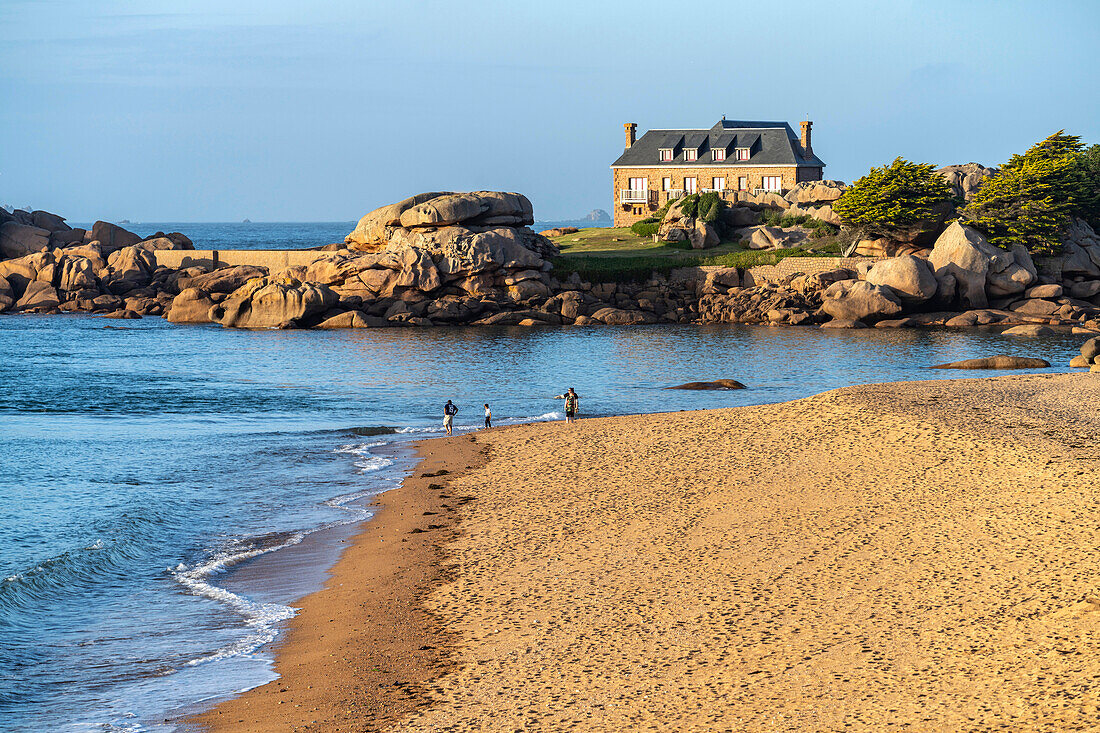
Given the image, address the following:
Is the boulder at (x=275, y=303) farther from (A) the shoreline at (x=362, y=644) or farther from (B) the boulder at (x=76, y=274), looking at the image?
(A) the shoreline at (x=362, y=644)

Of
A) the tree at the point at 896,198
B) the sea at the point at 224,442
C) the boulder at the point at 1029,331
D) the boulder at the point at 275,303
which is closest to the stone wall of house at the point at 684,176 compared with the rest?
the tree at the point at 896,198

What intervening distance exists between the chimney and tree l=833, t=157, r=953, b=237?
2231 centimetres

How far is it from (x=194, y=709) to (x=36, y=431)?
82.0 feet

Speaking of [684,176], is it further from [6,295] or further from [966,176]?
[6,295]

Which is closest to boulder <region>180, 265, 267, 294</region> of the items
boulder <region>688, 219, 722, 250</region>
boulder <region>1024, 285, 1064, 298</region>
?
boulder <region>688, 219, 722, 250</region>

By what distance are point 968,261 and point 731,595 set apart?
54.1m

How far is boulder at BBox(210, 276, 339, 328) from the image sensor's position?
63.8m

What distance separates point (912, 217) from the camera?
66250mm

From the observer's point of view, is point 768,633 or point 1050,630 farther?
point 768,633

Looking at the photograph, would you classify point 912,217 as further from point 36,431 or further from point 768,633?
point 768,633

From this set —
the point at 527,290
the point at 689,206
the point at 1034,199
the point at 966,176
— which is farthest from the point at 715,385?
the point at 966,176

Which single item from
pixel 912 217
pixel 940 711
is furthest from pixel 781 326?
pixel 940 711

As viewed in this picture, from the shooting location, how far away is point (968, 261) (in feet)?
200

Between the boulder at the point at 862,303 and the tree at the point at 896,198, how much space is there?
717 cm
